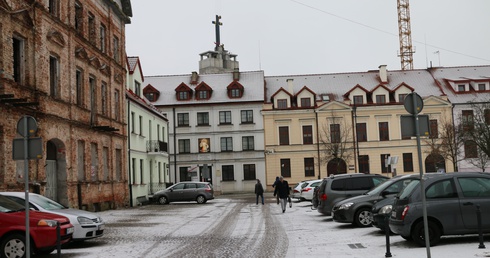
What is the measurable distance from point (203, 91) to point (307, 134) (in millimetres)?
13097

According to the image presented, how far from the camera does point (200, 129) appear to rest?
2530 inches

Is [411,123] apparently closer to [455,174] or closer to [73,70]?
[455,174]

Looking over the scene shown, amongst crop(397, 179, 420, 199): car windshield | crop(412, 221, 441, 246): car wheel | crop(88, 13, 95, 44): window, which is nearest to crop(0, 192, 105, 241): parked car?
crop(397, 179, 420, 199): car windshield

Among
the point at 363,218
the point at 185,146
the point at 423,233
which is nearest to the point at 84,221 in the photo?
the point at 423,233

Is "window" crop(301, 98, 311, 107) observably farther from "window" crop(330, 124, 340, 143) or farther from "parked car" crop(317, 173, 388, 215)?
"parked car" crop(317, 173, 388, 215)

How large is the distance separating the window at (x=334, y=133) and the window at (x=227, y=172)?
11.7 metres

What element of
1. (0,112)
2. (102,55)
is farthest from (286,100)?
(0,112)

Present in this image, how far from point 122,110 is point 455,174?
85.7 feet

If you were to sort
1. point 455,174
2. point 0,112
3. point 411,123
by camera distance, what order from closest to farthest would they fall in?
point 411,123 → point 455,174 → point 0,112

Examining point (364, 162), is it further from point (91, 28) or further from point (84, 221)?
point (84, 221)

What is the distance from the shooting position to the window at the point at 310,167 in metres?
63.4

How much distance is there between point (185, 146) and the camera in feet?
212

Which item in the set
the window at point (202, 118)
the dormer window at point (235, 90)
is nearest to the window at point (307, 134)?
the dormer window at point (235, 90)

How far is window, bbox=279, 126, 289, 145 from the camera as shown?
63750mm
